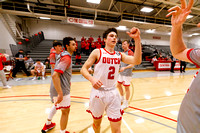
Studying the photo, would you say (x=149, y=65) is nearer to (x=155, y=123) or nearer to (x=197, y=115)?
(x=155, y=123)

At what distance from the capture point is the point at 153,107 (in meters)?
3.32

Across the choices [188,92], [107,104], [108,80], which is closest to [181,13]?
[188,92]

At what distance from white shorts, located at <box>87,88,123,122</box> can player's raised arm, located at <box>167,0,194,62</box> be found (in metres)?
0.95

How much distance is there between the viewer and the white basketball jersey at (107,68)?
4.85 feet

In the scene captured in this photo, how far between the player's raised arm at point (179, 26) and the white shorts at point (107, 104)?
955 mm

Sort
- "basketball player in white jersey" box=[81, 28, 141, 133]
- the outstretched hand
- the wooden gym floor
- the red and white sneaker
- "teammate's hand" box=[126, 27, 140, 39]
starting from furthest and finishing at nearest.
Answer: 1. the wooden gym floor
2. the red and white sneaker
3. "basketball player in white jersey" box=[81, 28, 141, 133]
4. "teammate's hand" box=[126, 27, 140, 39]
5. the outstretched hand

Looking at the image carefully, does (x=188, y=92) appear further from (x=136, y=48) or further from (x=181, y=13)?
(x=136, y=48)

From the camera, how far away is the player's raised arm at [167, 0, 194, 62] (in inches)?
34.1

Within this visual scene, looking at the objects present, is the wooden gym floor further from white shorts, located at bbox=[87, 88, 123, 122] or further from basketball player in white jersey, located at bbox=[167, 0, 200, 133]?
basketball player in white jersey, located at bbox=[167, 0, 200, 133]

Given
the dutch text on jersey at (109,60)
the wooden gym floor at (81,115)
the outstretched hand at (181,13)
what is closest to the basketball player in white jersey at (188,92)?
the outstretched hand at (181,13)

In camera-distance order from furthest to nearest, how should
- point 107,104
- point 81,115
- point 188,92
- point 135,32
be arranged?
point 81,115
point 107,104
point 135,32
point 188,92

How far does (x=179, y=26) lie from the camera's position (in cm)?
88

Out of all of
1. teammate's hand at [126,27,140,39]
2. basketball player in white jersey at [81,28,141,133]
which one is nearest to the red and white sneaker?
basketball player in white jersey at [81,28,141,133]

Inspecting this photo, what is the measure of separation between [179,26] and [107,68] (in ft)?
3.06
